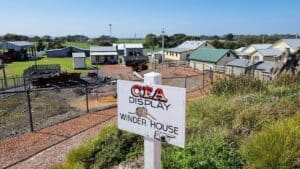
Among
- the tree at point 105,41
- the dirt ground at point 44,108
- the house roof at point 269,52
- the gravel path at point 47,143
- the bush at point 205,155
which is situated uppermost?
the tree at point 105,41

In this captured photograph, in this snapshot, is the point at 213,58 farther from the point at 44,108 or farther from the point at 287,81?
the point at 287,81

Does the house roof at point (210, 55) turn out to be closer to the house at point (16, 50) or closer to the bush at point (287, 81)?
the house at point (16, 50)

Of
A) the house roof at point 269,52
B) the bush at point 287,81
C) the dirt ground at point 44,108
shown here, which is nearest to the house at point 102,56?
the house roof at point 269,52

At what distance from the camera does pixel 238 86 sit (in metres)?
9.76

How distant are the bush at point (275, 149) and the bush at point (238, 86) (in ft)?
16.0

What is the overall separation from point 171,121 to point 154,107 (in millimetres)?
266

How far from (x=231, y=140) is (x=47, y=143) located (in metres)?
5.38

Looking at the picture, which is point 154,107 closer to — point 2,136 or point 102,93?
point 2,136

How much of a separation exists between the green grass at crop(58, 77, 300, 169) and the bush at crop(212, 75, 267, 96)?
46.7 inches

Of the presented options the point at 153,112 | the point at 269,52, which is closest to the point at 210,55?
the point at 269,52

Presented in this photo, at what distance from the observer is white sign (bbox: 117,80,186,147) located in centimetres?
325

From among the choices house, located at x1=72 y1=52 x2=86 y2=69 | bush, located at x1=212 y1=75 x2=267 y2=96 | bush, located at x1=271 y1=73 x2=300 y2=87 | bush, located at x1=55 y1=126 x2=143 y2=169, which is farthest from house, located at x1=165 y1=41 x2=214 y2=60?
bush, located at x1=55 y1=126 x2=143 y2=169

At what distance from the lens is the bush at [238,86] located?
31.2 feet

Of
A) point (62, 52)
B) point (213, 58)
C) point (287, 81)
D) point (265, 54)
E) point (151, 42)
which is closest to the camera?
point (287, 81)
